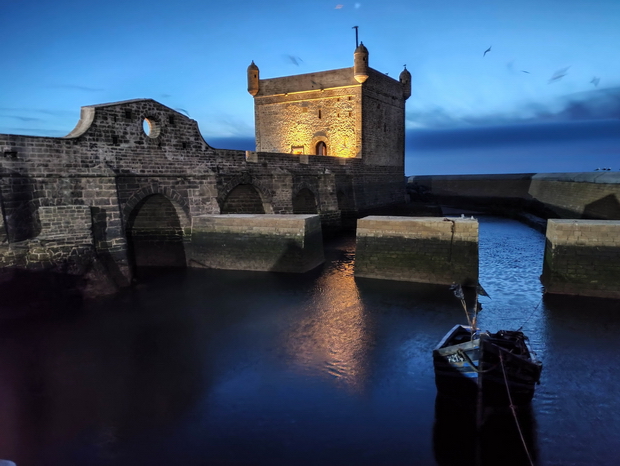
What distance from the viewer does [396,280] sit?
12367mm

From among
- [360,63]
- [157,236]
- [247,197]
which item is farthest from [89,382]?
[360,63]

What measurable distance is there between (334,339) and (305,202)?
13238 mm

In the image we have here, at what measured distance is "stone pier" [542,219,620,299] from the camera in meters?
10.0

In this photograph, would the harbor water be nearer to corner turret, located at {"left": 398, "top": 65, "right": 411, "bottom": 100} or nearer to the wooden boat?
the wooden boat

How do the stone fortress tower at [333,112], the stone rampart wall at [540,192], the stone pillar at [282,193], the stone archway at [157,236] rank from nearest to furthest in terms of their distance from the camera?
the stone archway at [157,236], the stone pillar at [282,193], the stone rampart wall at [540,192], the stone fortress tower at [333,112]

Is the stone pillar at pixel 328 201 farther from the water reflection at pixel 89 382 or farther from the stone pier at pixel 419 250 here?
the water reflection at pixel 89 382

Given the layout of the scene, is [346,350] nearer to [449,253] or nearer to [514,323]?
[514,323]

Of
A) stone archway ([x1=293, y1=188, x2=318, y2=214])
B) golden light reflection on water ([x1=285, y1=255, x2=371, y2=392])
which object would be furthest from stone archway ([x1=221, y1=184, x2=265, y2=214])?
golden light reflection on water ([x1=285, y1=255, x2=371, y2=392])

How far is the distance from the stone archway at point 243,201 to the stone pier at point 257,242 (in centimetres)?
256

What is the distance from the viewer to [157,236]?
15.2 meters

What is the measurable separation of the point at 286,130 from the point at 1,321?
20.6 m

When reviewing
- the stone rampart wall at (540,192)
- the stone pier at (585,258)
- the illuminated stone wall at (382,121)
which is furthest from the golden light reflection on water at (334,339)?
the illuminated stone wall at (382,121)

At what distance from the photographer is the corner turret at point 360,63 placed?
2342 cm

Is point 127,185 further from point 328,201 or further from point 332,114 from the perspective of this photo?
point 332,114
